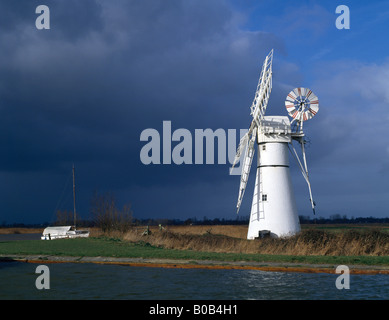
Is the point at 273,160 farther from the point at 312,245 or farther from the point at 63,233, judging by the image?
the point at 63,233

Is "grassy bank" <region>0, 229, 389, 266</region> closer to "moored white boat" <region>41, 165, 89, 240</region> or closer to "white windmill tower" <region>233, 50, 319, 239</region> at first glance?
→ "white windmill tower" <region>233, 50, 319, 239</region>

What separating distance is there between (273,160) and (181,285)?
20.6 m

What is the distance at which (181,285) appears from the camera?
15695mm

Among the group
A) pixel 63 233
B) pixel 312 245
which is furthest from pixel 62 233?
pixel 312 245

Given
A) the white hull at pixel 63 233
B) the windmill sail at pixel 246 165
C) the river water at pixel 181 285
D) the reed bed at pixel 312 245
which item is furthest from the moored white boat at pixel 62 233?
the river water at pixel 181 285

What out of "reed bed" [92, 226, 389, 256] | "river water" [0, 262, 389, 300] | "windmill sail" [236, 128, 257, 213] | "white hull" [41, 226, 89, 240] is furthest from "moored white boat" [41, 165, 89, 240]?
"river water" [0, 262, 389, 300]

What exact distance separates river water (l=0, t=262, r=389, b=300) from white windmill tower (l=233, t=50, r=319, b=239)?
15.8 m

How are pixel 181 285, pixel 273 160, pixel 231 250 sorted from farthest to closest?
1. pixel 273 160
2. pixel 231 250
3. pixel 181 285

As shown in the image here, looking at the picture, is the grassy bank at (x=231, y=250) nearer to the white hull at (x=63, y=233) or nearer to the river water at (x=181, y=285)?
the river water at (x=181, y=285)

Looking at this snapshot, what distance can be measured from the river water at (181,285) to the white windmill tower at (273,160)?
52.0 feet

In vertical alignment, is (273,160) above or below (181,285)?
above

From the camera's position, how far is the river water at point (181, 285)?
555 inches
